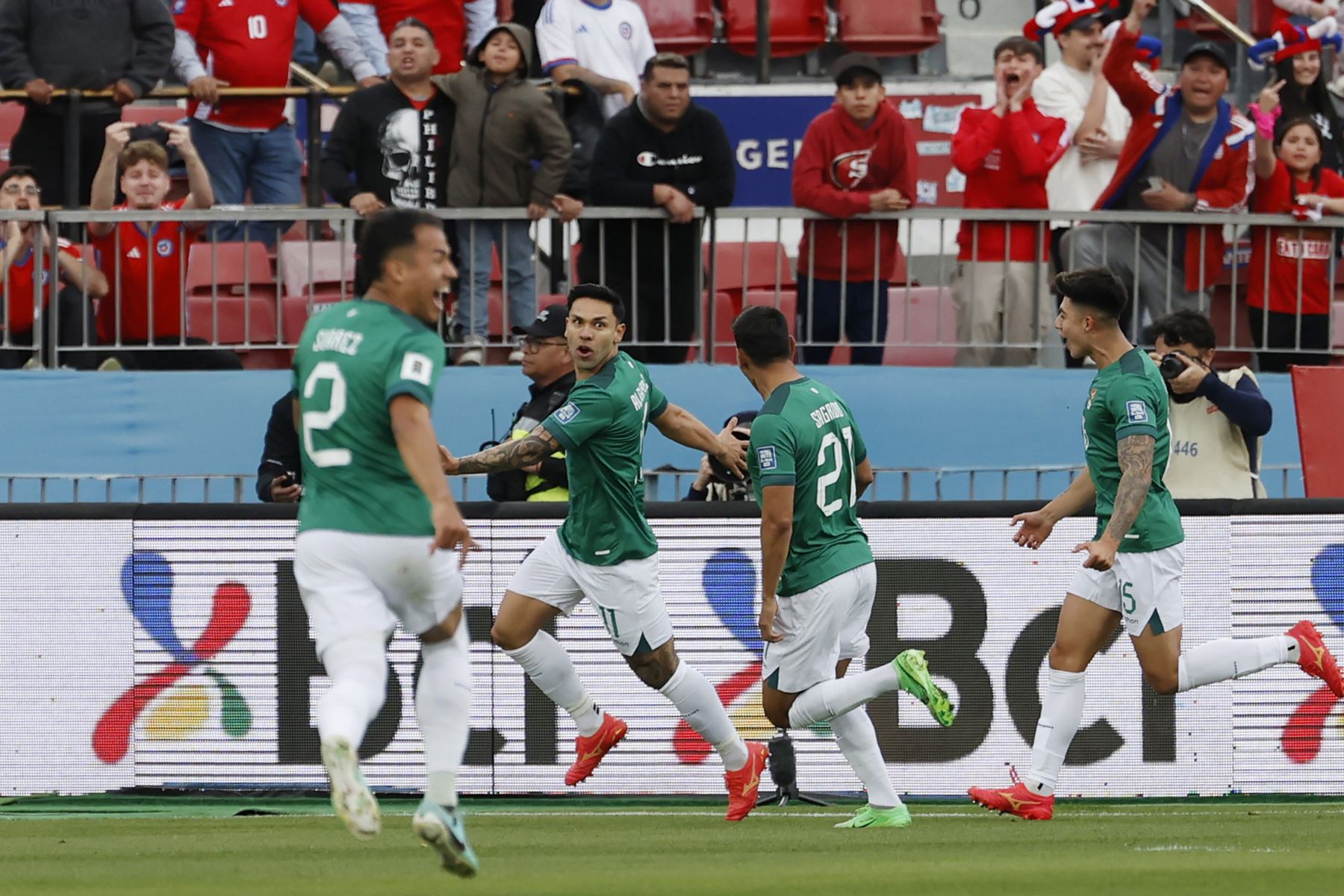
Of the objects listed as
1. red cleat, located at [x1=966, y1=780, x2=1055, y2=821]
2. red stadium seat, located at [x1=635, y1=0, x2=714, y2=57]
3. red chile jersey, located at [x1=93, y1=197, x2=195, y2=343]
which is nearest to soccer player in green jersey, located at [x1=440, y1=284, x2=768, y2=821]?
red cleat, located at [x1=966, y1=780, x2=1055, y2=821]

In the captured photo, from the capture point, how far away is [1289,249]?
1327 cm

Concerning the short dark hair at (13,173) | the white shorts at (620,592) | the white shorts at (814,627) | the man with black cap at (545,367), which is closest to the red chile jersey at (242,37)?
the short dark hair at (13,173)

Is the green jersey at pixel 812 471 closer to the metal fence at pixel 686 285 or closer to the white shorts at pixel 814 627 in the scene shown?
the white shorts at pixel 814 627

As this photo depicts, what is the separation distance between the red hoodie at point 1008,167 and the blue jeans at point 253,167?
14.9 ft

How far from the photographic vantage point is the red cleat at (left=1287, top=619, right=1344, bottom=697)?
893 centimetres

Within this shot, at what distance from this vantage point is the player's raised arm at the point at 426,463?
596cm

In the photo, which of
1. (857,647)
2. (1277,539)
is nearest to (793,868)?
(857,647)

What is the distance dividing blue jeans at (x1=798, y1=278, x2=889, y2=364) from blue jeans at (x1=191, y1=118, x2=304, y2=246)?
3.53 m

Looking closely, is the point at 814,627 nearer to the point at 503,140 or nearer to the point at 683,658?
the point at 683,658

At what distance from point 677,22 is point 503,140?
221 inches

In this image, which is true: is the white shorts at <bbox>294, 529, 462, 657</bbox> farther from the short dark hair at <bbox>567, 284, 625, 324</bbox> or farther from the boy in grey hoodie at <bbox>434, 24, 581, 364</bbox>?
the boy in grey hoodie at <bbox>434, 24, 581, 364</bbox>

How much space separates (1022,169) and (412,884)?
8332 millimetres

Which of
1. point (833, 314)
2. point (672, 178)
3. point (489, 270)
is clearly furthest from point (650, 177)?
point (833, 314)

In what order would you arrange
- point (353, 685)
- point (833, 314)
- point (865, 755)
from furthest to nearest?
point (833, 314), point (865, 755), point (353, 685)
